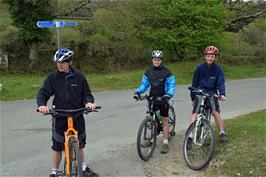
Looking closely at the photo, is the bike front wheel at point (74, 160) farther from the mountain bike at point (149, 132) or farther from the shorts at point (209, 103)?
the shorts at point (209, 103)

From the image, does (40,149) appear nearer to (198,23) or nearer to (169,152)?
(169,152)

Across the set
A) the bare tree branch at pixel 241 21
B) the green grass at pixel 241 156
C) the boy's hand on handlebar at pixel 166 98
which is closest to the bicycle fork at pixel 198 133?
the green grass at pixel 241 156

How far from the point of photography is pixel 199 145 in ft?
20.7

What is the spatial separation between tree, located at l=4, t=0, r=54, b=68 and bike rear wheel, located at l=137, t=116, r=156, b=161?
16.4 meters

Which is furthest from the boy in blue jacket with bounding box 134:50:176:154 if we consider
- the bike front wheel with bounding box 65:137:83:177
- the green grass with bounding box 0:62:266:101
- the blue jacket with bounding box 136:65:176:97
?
the green grass with bounding box 0:62:266:101

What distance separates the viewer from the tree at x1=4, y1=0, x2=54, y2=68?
2147 cm

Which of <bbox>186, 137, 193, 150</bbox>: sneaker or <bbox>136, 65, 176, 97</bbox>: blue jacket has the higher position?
<bbox>136, 65, 176, 97</bbox>: blue jacket

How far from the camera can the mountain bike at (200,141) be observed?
607cm

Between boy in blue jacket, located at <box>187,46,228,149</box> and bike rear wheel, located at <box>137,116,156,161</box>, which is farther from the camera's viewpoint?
boy in blue jacket, located at <box>187,46,228,149</box>

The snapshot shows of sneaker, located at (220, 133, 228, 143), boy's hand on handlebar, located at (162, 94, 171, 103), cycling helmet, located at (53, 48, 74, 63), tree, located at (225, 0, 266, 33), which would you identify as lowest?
sneaker, located at (220, 133, 228, 143)

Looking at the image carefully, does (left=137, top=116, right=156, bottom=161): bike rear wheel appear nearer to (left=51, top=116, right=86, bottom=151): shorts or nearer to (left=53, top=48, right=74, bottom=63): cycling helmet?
(left=51, top=116, right=86, bottom=151): shorts

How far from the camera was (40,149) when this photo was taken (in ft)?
24.5

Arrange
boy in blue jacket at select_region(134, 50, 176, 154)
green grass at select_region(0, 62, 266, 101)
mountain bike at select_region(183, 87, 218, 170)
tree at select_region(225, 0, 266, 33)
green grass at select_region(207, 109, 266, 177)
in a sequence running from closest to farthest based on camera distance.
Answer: green grass at select_region(207, 109, 266, 177) < mountain bike at select_region(183, 87, 218, 170) < boy in blue jacket at select_region(134, 50, 176, 154) < green grass at select_region(0, 62, 266, 101) < tree at select_region(225, 0, 266, 33)

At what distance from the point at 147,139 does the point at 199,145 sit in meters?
0.90
